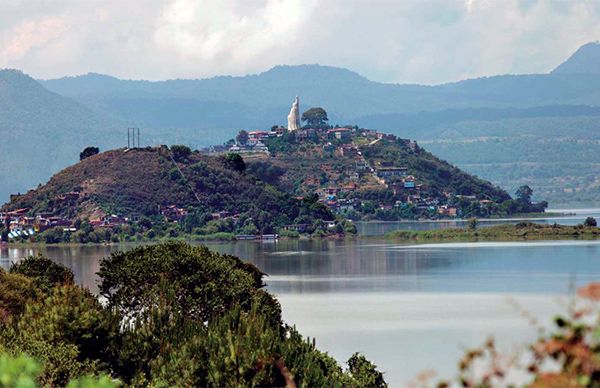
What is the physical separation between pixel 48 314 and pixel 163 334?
3.10 metres

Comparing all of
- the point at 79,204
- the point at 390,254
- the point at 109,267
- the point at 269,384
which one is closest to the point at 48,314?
the point at 269,384

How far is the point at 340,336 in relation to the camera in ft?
160

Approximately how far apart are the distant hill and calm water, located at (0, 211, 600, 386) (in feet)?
62.4

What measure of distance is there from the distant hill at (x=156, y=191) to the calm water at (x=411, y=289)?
19030mm

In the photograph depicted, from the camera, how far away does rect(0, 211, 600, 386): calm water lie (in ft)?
149

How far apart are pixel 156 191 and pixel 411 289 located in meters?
89.8

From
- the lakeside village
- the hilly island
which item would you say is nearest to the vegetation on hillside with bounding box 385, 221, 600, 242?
the hilly island

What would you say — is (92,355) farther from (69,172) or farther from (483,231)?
(69,172)

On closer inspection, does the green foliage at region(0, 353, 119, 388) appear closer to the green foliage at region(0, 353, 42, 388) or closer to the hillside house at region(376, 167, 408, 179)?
the green foliage at region(0, 353, 42, 388)

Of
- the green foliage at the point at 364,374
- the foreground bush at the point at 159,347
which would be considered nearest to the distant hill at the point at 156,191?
the green foliage at the point at 364,374

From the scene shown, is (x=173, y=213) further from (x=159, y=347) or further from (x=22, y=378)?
(x=22, y=378)

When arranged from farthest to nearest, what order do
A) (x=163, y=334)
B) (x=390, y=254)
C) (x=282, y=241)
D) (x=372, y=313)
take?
(x=282, y=241) < (x=390, y=254) < (x=372, y=313) < (x=163, y=334)

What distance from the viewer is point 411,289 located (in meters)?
76.2

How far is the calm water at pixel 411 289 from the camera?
4528 centimetres
